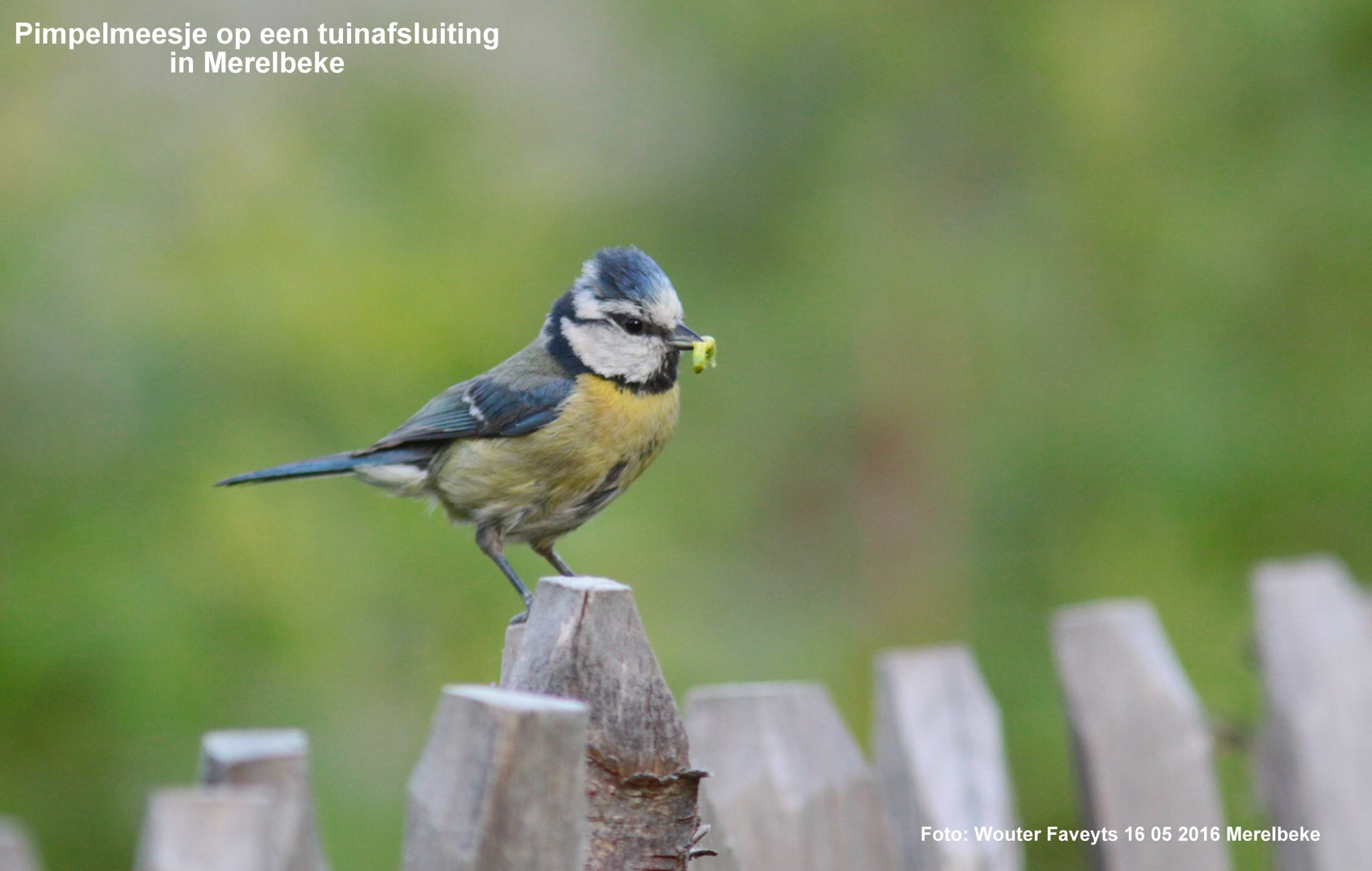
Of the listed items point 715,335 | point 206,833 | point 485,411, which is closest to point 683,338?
point 485,411

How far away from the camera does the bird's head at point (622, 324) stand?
8.65 ft

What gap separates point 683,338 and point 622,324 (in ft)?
0.51

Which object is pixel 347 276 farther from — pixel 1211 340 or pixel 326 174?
pixel 1211 340

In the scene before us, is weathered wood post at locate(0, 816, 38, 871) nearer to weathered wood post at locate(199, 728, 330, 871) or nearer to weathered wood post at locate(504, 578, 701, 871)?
weathered wood post at locate(199, 728, 330, 871)

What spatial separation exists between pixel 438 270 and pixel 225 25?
117 cm

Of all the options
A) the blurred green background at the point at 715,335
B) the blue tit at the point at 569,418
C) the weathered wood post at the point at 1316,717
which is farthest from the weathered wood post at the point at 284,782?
the blurred green background at the point at 715,335

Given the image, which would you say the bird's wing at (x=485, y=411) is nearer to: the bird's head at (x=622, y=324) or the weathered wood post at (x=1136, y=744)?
the bird's head at (x=622, y=324)

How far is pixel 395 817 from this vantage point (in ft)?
13.1

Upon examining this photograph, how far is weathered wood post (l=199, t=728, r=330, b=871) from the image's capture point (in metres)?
1.36

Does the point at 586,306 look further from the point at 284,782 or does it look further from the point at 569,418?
the point at 284,782

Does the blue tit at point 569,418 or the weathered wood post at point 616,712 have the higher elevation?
the blue tit at point 569,418

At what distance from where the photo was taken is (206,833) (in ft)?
3.70

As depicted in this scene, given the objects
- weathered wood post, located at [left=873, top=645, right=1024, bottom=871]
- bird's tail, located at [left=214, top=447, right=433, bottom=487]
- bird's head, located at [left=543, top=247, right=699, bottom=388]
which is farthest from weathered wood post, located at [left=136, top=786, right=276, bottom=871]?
bird's tail, located at [left=214, top=447, right=433, bottom=487]

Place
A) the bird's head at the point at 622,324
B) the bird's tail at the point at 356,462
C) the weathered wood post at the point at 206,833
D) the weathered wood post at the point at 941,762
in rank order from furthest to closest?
1. the bird's tail at the point at 356,462
2. the bird's head at the point at 622,324
3. the weathered wood post at the point at 941,762
4. the weathered wood post at the point at 206,833
